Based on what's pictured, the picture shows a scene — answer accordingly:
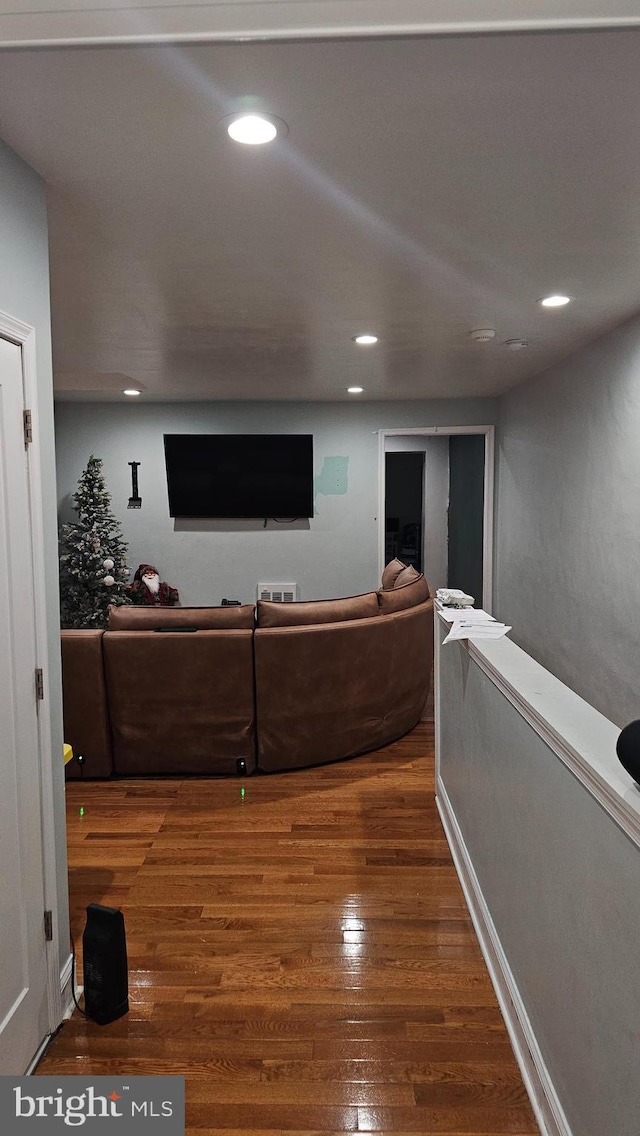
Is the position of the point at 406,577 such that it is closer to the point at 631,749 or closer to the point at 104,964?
the point at 104,964

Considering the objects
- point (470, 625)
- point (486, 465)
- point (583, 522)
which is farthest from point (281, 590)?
point (470, 625)

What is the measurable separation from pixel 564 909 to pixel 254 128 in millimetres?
2041

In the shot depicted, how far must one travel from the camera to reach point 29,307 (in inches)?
73.2

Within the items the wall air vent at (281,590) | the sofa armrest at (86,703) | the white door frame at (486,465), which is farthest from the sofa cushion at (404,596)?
the wall air vent at (281,590)

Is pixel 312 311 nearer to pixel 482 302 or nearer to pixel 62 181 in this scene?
pixel 482 302

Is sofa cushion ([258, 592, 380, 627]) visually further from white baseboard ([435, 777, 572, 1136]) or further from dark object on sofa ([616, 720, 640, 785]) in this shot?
dark object on sofa ([616, 720, 640, 785])

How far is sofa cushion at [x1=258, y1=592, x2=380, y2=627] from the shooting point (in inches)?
154

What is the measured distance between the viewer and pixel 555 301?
10.7ft

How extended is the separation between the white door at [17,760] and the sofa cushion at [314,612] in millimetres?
2079

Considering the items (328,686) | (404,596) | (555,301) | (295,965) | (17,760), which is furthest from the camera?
(404,596)

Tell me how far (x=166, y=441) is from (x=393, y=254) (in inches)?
173

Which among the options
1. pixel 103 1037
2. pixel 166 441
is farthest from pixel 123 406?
pixel 103 1037

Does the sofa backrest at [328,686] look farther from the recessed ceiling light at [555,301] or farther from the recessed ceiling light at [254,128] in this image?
the recessed ceiling light at [254,128]

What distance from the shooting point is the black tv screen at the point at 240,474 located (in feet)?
21.9
